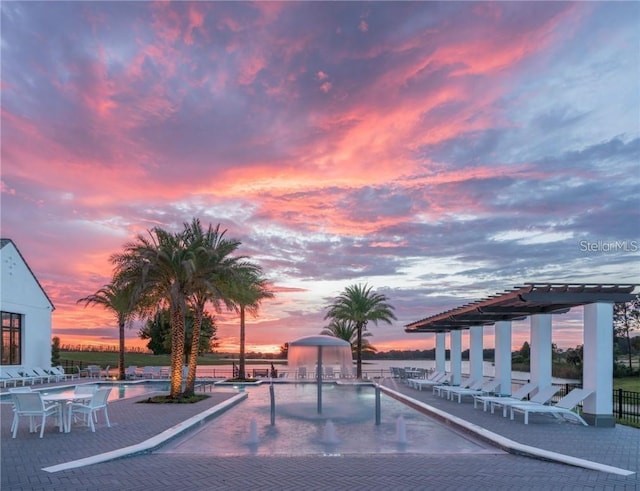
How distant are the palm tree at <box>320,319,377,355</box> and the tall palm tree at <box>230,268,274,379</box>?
843 cm

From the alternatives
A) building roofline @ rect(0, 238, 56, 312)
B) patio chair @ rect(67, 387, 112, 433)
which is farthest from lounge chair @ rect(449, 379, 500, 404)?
building roofline @ rect(0, 238, 56, 312)

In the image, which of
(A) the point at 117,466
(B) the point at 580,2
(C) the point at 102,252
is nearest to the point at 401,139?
(B) the point at 580,2

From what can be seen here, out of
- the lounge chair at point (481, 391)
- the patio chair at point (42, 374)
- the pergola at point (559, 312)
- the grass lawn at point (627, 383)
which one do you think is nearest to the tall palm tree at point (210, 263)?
the pergola at point (559, 312)

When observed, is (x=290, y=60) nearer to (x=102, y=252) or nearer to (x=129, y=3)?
(x=129, y=3)

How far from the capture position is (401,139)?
758 inches

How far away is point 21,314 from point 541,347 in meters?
29.0

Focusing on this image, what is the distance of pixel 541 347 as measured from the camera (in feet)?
60.4

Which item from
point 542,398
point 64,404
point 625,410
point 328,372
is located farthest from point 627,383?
point 64,404

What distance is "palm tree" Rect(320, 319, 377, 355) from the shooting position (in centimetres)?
4066

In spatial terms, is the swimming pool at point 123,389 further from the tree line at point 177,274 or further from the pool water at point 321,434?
the pool water at point 321,434

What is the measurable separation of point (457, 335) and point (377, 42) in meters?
16.6

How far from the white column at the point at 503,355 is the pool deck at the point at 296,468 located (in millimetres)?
8547

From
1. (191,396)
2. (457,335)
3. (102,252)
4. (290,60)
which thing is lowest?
(191,396)

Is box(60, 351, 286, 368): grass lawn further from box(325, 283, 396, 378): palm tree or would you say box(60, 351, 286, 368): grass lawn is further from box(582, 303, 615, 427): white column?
box(582, 303, 615, 427): white column
